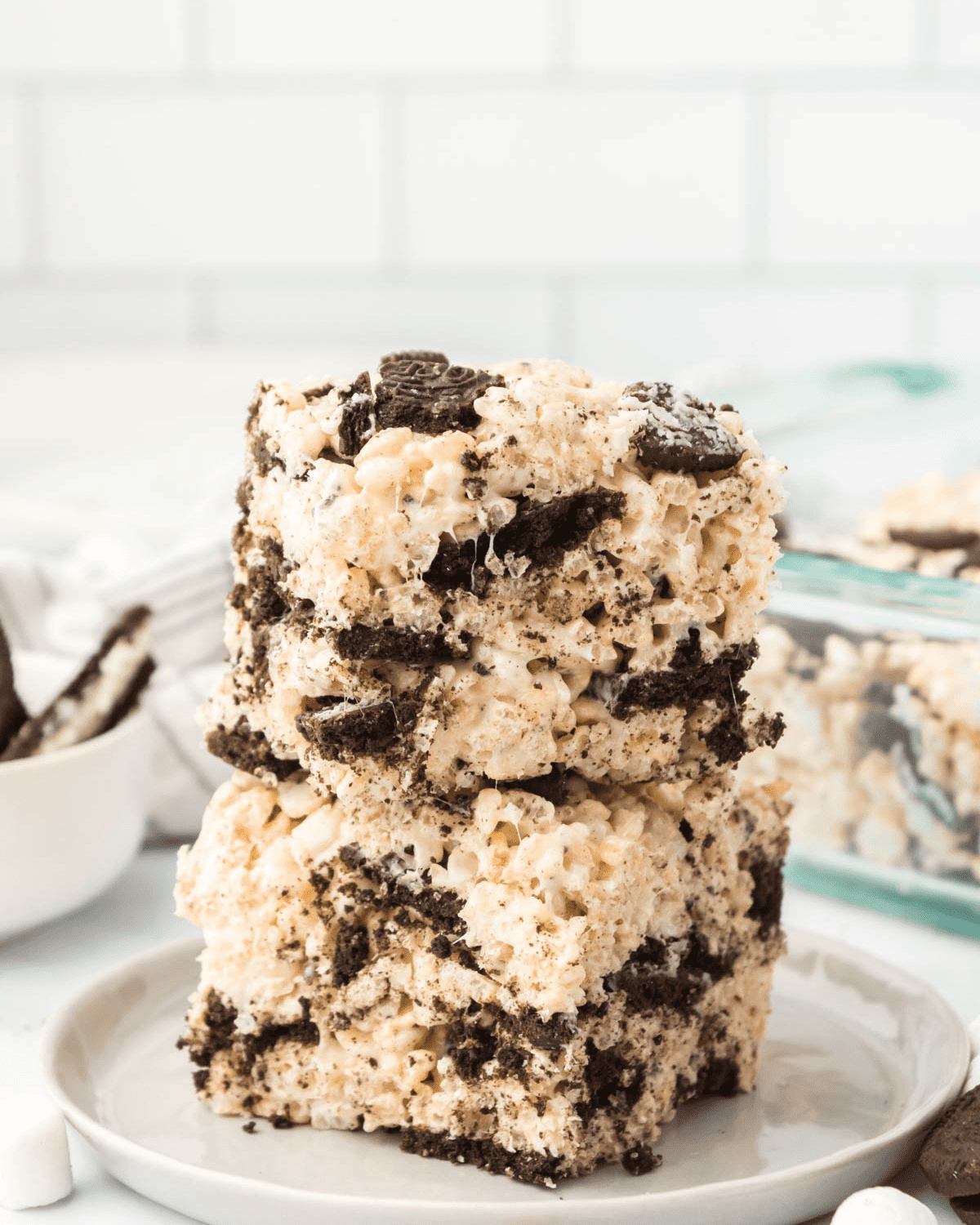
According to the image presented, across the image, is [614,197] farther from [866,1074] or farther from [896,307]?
[866,1074]

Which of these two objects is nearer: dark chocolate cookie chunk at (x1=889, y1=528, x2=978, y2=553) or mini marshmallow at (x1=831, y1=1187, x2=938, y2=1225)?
mini marshmallow at (x1=831, y1=1187, x2=938, y2=1225)

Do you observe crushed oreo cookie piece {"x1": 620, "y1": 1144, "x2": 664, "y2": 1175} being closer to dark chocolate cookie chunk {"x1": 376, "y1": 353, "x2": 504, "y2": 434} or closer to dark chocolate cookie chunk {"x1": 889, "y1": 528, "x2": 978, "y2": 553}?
dark chocolate cookie chunk {"x1": 376, "y1": 353, "x2": 504, "y2": 434}

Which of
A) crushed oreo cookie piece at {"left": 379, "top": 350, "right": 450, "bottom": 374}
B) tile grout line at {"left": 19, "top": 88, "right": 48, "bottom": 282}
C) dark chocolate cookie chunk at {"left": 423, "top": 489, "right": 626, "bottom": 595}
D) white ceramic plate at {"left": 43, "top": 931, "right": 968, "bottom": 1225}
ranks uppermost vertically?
tile grout line at {"left": 19, "top": 88, "right": 48, "bottom": 282}

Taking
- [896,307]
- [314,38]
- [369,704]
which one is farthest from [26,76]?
[369,704]

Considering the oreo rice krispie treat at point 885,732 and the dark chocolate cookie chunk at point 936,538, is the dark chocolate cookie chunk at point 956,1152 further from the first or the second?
the dark chocolate cookie chunk at point 936,538

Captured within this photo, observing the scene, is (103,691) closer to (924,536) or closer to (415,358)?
(415,358)

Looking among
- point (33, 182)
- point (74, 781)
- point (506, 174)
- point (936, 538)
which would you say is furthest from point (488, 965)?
point (33, 182)

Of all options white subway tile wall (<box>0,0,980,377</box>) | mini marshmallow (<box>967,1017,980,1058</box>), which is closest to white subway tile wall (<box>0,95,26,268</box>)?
white subway tile wall (<box>0,0,980,377</box>)

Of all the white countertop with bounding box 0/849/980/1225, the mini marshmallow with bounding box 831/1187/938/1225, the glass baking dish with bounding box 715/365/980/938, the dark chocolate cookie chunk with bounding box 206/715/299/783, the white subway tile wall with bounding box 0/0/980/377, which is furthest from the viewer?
the white subway tile wall with bounding box 0/0/980/377

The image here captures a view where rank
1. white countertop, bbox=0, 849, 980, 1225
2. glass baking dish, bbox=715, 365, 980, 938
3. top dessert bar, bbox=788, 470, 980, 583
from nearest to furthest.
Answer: white countertop, bbox=0, 849, 980, 1225, glass baking dish, bbox=715, 365, 980, 938, top dessert bar, bbox=788, 470, 980, 583
